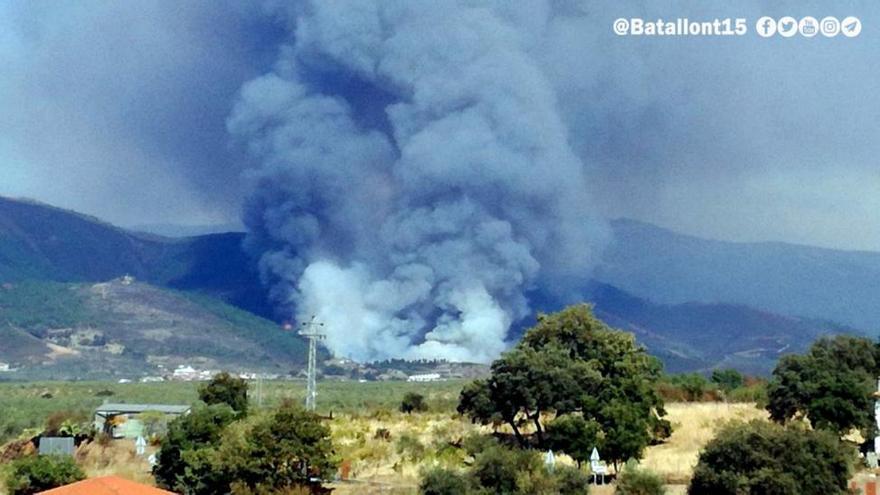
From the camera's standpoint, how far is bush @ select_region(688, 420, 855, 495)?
23.3m

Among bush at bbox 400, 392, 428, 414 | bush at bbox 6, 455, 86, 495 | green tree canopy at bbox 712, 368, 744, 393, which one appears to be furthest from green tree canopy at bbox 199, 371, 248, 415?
green tree canopy at bbox 712, 368, 744, 393

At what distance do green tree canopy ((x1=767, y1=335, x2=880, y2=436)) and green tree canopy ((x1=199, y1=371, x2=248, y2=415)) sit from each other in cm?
1596

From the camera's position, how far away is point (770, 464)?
2361 centimetres

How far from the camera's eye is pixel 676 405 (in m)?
45.0

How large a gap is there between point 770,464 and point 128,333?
96.6 metres

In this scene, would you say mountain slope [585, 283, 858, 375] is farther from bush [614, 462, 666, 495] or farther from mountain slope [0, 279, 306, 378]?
bush [614, 462, 666, 495]

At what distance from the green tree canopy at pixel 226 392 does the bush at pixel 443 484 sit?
51.3 ft

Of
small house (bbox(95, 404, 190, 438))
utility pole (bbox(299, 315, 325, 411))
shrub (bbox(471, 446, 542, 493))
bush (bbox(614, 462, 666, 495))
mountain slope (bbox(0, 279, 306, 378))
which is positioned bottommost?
bush (bbox(614, 462, 666, 495))

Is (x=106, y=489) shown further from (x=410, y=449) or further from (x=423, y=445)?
(x=423, y=445)

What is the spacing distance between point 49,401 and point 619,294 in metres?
136

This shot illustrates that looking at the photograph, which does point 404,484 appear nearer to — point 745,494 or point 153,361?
point 745,494

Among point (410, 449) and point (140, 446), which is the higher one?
point (140, 446)

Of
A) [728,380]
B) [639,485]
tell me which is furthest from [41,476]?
[728,380]

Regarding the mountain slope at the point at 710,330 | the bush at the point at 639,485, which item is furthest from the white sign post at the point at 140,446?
the mountain slope at the point at 710,330
